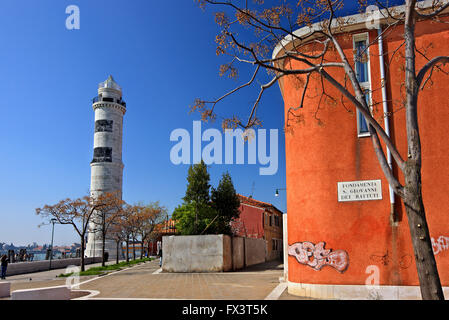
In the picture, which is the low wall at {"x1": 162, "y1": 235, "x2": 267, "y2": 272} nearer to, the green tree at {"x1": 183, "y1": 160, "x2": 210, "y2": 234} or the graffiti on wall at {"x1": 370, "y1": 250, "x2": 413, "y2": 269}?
the graffiti on wall at {"x1": 370, "y1": 250, "x2": 413, "y2": 269}

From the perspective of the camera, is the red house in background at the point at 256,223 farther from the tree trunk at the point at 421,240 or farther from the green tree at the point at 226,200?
the tree trunk at the point at 421,240

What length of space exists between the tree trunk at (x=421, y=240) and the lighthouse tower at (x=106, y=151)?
178 feet

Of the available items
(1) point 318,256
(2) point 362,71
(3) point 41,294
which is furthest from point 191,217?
(2) point 362,71

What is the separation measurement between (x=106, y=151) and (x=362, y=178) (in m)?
53.2

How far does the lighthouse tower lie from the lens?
192 feet

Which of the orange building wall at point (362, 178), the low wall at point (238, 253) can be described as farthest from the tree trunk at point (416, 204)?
the low wall at point (238, 253)

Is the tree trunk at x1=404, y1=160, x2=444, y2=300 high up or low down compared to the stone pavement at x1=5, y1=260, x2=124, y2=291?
up

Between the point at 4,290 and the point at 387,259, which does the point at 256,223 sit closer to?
the point at 4,290

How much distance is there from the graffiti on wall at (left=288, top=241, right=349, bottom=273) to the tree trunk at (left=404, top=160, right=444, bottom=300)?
548cm

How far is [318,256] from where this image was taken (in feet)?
38.7

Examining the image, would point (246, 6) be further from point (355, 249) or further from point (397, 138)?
point (355, 249)

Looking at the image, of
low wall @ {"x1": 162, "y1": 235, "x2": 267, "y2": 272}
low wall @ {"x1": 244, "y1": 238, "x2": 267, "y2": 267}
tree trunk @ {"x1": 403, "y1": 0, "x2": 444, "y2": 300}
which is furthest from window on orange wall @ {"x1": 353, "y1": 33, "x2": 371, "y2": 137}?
low wall @ {"x1": 244, "y1": 238, "x2": 267, "y2": 267}

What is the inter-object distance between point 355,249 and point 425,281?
5533mm
